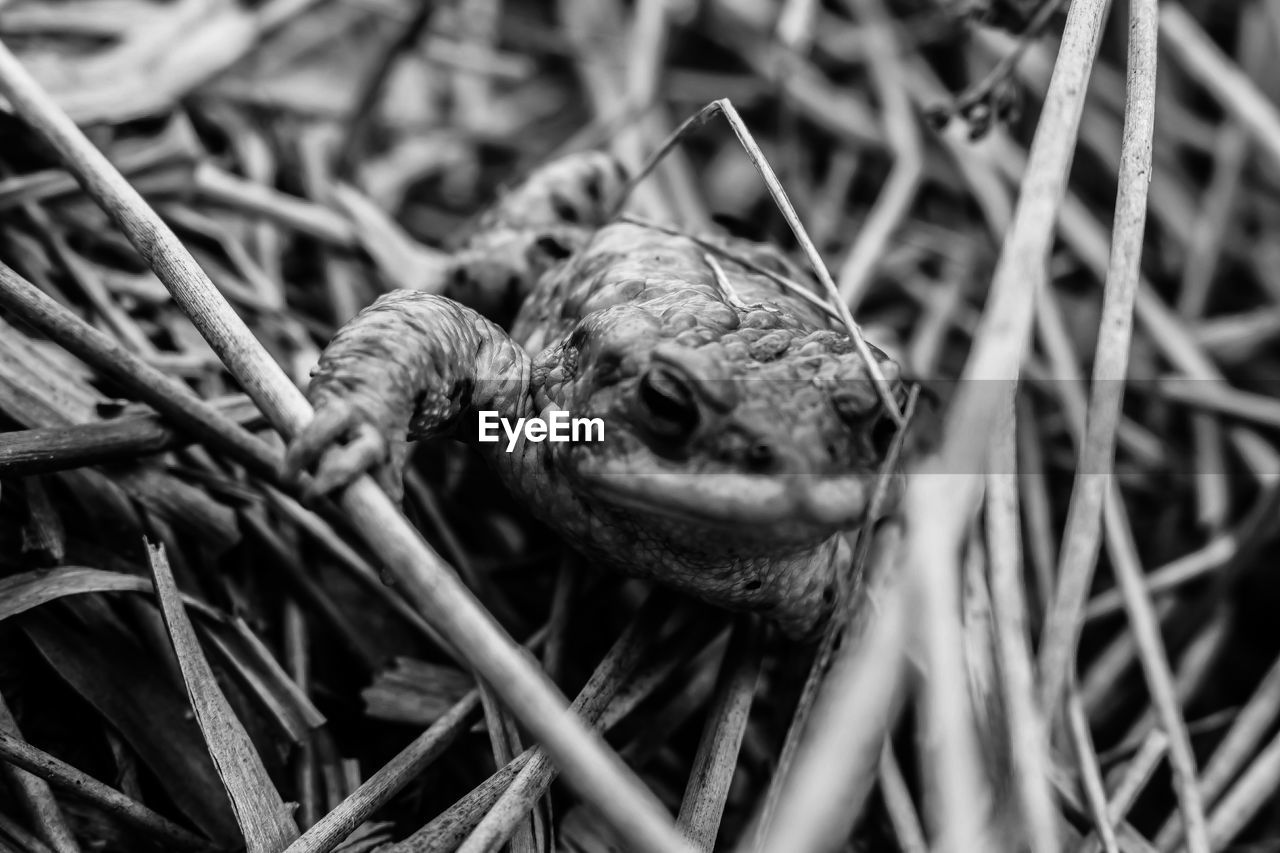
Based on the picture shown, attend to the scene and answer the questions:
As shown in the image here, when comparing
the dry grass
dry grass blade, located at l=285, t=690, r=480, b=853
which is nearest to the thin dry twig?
the dry grass

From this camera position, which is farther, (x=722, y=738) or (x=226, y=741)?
(x=722, y=738)

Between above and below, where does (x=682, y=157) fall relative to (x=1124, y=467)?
above

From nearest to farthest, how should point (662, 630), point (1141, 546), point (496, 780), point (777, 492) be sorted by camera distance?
point (777, 492), point (496, 780), point (662, 630), point (1141, 546)

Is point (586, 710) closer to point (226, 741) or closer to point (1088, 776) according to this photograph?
point (226, 741)

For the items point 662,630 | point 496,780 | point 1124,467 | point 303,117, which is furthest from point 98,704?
point 1124,467

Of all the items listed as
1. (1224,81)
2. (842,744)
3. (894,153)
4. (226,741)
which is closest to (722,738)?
(842,744)

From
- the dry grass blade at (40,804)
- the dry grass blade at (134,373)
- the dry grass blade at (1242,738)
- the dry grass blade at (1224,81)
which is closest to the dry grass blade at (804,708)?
the dry grass blade at (1242,738)

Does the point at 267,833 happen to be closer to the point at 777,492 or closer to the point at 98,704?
the point at 98,704
